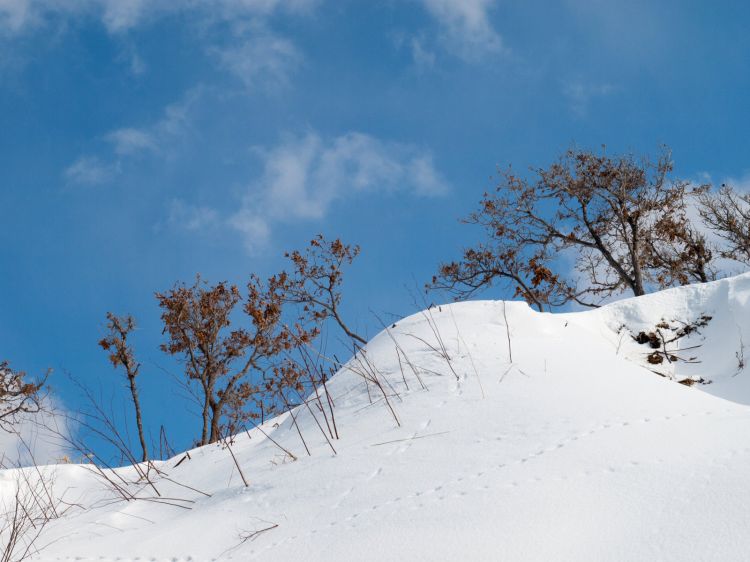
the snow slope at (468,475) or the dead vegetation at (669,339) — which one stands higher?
the dead vegetation at (669,339)

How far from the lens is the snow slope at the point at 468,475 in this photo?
240 cm

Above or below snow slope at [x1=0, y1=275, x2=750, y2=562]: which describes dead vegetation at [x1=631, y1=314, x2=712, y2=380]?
above

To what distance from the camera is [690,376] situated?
6246 mm

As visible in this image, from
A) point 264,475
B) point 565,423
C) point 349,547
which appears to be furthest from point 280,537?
point 565,423

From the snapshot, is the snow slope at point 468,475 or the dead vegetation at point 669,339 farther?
the dead vegetation at point 669,339

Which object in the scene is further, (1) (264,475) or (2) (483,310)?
(2) (483,310)

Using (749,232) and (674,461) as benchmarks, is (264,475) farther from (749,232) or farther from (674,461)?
(749,232)

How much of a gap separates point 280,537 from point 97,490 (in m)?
2.69

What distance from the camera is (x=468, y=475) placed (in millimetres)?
3016

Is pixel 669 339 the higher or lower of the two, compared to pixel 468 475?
higher

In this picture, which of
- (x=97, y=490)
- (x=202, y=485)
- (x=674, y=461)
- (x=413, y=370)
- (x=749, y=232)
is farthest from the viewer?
(x=749, y=232)

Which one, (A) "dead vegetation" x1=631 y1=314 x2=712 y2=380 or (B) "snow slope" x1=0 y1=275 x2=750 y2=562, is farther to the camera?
(A) "dead vegetation" x1=631 y1=314 x2=712 y2=380

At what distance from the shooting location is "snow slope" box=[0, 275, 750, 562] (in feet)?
7.88

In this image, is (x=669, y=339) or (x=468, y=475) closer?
(x=468, y=475)
